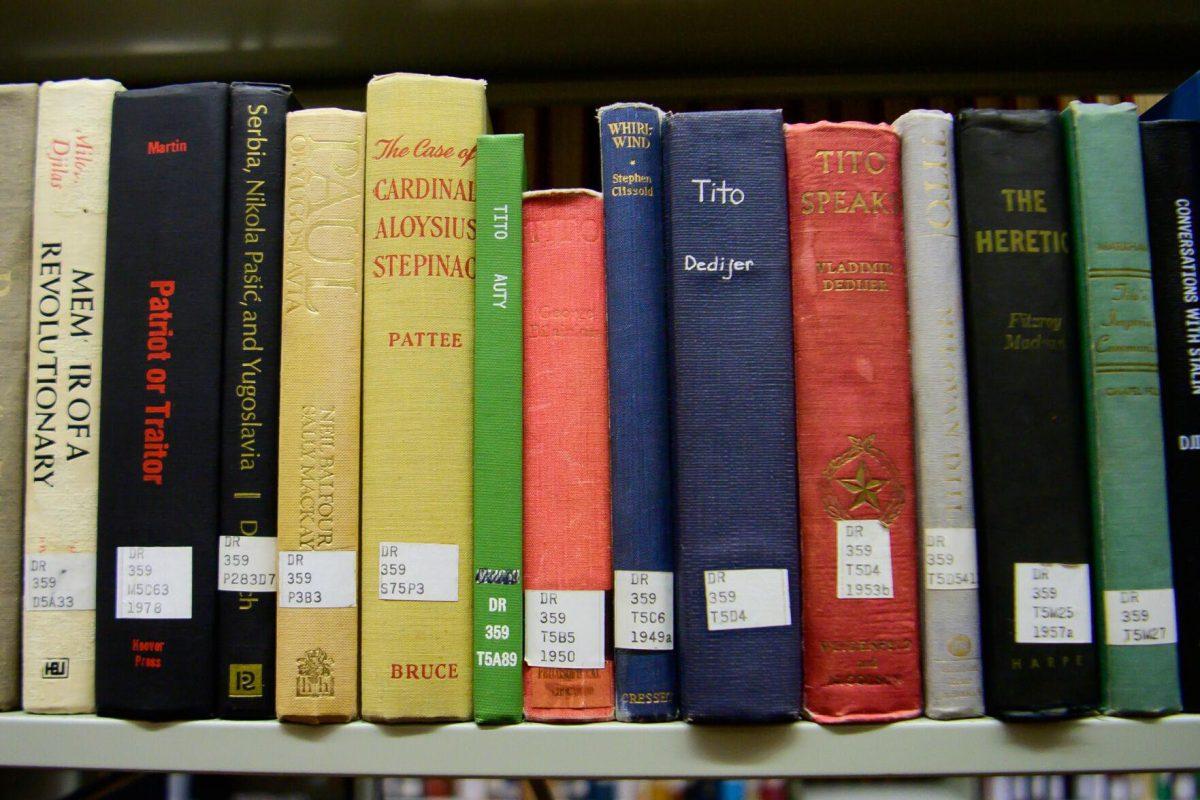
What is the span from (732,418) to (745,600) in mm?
117

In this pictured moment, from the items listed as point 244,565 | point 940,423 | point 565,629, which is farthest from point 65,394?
point 940,423

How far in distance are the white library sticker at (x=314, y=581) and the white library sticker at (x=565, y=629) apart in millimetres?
121

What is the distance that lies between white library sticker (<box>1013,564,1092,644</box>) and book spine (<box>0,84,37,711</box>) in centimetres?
67

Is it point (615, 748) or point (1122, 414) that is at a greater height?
point (1122, 414)

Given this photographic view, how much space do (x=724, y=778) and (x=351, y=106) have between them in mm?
716

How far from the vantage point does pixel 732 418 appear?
52cm

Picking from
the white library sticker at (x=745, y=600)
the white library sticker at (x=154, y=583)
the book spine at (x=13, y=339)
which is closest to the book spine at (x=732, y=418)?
the white library sticker at (x=745, y=600)

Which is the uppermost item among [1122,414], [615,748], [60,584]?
[1122,414]

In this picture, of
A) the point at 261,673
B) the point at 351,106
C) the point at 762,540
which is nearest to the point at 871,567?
the point at 762,540

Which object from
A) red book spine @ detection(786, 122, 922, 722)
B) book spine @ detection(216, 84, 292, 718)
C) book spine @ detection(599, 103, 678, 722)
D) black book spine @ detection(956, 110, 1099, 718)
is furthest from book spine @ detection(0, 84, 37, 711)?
black book spine @ detection(956, 110, 1099, 718)

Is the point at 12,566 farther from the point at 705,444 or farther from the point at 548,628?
the point at 705,444

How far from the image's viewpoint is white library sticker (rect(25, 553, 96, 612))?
0.53 m

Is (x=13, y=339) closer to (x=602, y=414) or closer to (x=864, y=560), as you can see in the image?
(x=602, y=414)

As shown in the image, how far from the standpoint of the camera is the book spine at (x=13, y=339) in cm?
54
